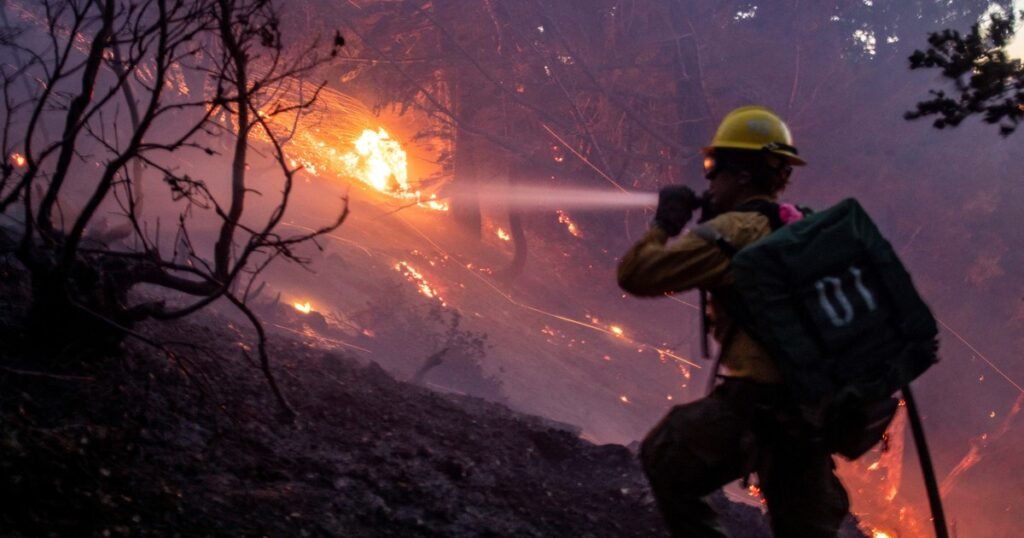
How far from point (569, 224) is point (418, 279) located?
374 cm

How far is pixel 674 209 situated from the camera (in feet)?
8.42

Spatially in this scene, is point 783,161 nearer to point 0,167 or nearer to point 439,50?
point 0,167

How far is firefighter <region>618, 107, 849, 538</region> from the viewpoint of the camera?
2316mm

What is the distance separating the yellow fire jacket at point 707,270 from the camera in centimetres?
231

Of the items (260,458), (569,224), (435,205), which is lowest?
(260,458)

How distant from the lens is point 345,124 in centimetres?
1462

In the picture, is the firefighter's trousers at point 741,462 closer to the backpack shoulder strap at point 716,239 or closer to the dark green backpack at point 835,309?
the dark green backpack at point 835,309

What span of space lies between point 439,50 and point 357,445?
36.8 feet

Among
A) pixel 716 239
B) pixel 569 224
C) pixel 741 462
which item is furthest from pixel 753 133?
pixel 569 224

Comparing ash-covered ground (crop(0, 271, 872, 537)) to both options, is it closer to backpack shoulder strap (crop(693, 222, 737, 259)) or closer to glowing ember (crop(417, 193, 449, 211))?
backpack shoulder strap (crop(693, 222, 737, 259))

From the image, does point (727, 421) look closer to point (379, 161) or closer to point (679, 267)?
point (679, 267)

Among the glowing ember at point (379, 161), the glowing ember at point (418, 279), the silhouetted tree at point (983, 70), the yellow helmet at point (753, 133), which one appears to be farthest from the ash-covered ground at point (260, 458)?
the glowing ember at point (379, 161)

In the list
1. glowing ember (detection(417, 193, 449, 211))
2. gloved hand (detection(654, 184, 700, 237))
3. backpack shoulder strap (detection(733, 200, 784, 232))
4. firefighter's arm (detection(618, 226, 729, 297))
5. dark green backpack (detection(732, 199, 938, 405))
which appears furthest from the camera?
glowing ember (detection(417, 193, 449, 211))

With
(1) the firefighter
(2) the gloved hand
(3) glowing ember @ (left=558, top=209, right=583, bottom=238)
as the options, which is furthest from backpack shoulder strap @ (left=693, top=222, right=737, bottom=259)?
(3) glowing ember @ (left=558, top=209, right=583, bottom=238)
